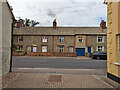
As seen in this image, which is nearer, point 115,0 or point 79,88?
point 79,88

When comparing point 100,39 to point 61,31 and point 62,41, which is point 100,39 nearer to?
point 62,41

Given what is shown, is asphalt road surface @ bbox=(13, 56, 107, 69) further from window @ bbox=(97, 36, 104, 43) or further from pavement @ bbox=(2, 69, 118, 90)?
window @ bbox=(97, 36, 104, 43)

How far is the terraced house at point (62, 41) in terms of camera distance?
27.2 metres

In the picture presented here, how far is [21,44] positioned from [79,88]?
24.9 metres

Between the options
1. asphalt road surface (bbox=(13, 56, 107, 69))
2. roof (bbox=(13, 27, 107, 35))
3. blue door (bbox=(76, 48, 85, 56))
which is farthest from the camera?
roof (bbox=(13, 27, 107, 35))

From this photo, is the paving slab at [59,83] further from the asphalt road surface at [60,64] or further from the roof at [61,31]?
the roof at [61,31]

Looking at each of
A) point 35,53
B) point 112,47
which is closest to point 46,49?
point 35,53

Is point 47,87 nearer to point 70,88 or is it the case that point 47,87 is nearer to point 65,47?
point 70,88

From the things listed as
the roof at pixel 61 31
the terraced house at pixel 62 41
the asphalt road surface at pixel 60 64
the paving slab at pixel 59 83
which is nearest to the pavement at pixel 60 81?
the paving slab at pixel 59 83

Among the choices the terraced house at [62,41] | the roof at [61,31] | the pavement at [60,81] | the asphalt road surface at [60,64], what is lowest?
the asphalt road surface at [60,64]

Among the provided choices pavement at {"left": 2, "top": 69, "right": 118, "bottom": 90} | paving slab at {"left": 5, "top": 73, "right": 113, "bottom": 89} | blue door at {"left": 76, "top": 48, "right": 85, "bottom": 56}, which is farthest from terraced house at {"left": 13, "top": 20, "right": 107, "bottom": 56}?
paving slab at {"left": 5, "top": 73, "right": 113, "bottom": 89}

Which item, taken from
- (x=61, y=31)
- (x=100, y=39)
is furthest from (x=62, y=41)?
(x=100, y=39)

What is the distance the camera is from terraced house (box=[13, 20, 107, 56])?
2725 cm

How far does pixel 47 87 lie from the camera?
539 centimetres
